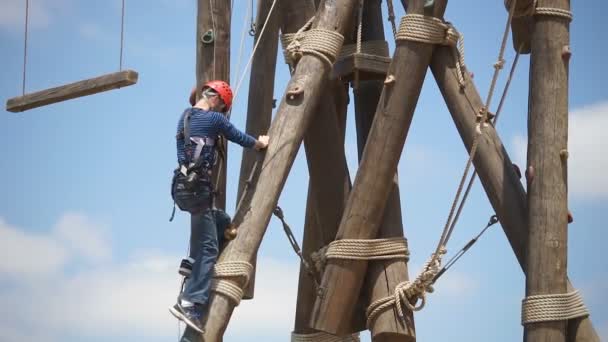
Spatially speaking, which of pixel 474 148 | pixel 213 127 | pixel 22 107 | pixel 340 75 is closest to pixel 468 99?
pixel 474 148

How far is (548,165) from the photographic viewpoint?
748 centimetres

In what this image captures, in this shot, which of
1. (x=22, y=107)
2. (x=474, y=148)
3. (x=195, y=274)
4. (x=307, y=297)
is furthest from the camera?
(x=307, y=297)

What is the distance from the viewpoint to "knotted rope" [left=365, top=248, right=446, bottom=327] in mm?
7828

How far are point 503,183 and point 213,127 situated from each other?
5.88ft

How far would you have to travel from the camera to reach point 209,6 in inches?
319

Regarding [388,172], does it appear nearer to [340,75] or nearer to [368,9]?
[340,75]

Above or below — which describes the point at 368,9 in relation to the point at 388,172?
above

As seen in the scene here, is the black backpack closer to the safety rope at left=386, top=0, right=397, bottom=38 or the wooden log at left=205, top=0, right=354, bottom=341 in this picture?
the wooden log at left=205, top=0, right=354, bottom=341

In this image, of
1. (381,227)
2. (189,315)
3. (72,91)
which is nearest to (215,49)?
(72,91)

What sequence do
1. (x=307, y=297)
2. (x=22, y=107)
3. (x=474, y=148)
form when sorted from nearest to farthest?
1. (x=474, y=148)
2. (x=22, y=107)
3. (x=307, y=297)

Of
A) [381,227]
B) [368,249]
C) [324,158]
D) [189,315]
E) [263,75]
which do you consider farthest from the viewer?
[263,75]

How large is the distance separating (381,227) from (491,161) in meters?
0.86

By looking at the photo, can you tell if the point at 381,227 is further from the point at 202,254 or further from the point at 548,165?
the point at 202,254

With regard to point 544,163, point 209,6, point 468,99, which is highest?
point 209,6
